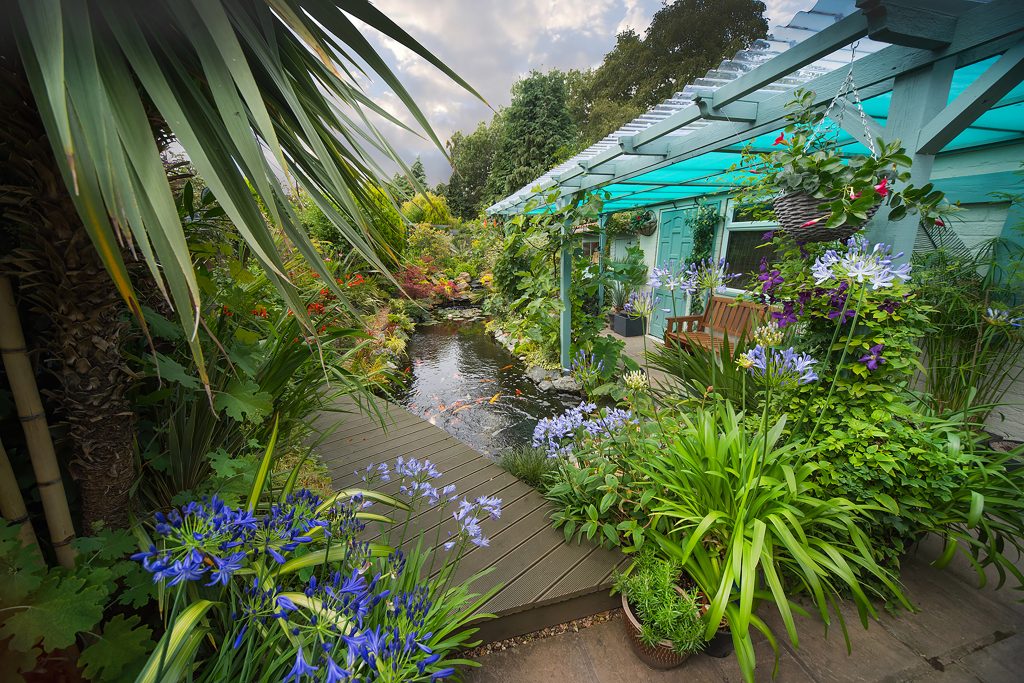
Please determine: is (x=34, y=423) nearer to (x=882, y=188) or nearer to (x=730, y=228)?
(x=882, y=188)

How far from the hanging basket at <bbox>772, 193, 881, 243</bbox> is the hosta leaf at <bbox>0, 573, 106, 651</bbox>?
2.29 m

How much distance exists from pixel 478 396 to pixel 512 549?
285cm

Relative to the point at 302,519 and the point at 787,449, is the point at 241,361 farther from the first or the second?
the point at 787,449

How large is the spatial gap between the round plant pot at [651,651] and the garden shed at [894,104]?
68.6 inches

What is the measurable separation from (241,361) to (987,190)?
4207 mm

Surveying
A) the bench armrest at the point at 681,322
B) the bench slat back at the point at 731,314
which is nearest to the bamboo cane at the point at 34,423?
the bench armrest at the point at 681,322

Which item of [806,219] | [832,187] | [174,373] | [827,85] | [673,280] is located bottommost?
[174,373]

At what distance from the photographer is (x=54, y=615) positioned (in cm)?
69

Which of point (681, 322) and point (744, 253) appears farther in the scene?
point (744, 253)

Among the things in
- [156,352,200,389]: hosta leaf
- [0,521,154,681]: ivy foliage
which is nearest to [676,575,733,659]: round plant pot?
[0,521,154,681]: ivy foliage

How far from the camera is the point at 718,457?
1.39m

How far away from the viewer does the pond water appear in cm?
358

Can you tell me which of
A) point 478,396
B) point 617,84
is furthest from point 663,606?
point 617,84

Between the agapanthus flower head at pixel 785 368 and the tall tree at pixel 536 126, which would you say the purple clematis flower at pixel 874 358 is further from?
the tall tree at pixel 536 126
